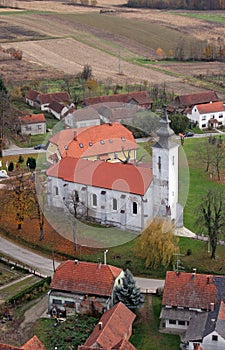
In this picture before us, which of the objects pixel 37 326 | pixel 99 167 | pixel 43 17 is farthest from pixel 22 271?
pixel 43 17

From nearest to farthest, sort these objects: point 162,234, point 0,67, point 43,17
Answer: point 162,234, point 0,67, point 43,17

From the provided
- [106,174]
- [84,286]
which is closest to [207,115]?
[106,174]

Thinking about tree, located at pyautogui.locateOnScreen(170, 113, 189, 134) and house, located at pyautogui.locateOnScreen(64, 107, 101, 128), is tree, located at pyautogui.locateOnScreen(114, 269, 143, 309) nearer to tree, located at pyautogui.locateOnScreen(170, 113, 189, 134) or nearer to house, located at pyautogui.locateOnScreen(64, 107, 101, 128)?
house, located at pyautogui.locateOnScreen(64, 107, 101, 128)

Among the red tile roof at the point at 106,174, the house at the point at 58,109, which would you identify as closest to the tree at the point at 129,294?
the red tile roof at the point at 106,174

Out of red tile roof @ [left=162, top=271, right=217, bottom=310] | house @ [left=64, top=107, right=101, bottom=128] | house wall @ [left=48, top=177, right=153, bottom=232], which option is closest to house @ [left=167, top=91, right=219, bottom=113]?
house @ [left=64, top=107, right=101, bottom=128]

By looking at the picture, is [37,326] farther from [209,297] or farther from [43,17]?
[43,17]

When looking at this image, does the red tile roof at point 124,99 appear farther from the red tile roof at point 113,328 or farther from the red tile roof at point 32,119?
the red tile roof at point 113,328
